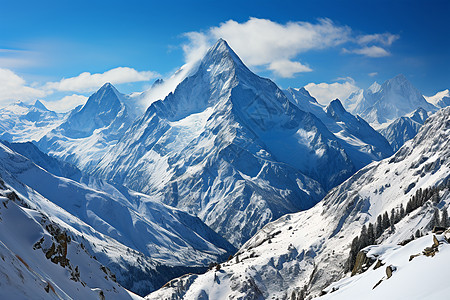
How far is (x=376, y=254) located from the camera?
8269cm

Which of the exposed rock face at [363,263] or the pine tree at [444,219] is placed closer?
the exposed rock face at [363,263]

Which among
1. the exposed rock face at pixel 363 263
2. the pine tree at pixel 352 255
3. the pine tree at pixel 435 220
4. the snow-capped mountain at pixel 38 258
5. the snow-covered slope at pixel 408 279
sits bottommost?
the snow-capped mountain at pixel 38 258

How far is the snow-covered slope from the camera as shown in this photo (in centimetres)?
4404

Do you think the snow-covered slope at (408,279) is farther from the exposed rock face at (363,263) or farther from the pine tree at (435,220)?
the pine tree at (435,220)

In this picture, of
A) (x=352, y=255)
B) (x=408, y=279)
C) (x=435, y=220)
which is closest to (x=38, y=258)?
(x=408, y=279)

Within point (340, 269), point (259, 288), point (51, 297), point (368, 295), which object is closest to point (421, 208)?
point (340, 269)

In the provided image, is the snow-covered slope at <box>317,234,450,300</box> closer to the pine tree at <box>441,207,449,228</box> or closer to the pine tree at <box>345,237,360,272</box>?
the pine tree at <box>345,237,360,272</box>

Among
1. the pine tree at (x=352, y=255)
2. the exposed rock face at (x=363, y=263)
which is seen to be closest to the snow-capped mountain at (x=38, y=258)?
the exposed rock face at (x=363, y=263)

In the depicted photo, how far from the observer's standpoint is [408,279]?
50.8 metres

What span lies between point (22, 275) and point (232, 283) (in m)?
158

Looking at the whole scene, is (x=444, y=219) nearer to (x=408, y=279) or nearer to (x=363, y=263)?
(x=363, y=263)

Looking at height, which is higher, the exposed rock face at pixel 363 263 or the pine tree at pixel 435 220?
the pine tree at pixel 435 220

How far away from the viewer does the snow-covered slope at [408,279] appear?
44.0m

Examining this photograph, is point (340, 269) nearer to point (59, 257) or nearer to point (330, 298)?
point (330, 298)
